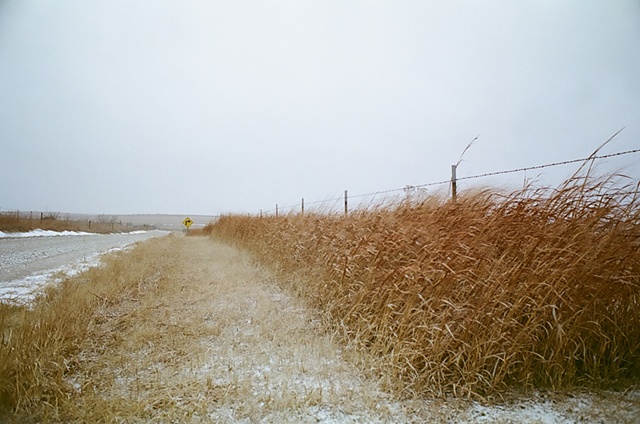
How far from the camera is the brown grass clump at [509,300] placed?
69.2 inches

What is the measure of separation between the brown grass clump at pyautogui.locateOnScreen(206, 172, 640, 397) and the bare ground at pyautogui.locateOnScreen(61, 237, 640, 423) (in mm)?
165

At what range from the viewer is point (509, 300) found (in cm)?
193

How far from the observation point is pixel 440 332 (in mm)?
1887

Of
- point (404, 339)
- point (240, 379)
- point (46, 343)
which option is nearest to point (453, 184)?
point (404, 339)

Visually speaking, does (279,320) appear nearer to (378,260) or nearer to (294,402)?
(378,260)

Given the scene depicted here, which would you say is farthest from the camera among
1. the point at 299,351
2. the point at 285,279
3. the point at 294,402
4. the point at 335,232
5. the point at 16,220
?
the point at 16,220

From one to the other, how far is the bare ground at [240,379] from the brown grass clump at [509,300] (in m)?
0.17

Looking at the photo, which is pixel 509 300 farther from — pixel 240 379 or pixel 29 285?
pixel 29 285

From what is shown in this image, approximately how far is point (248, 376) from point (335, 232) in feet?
7.25

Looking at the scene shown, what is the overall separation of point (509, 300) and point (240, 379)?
1.75m

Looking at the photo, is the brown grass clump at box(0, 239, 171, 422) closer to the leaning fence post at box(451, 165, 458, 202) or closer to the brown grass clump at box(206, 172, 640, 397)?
the brown grass clump at box(206, 172, 640, 397)

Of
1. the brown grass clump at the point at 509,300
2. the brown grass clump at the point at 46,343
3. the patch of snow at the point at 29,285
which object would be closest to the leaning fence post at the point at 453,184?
the brown grass clump at the point at 509,300

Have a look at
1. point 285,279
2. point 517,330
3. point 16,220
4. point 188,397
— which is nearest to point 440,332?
point 517,330

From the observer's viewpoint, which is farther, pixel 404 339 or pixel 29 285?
pixel 29 285
